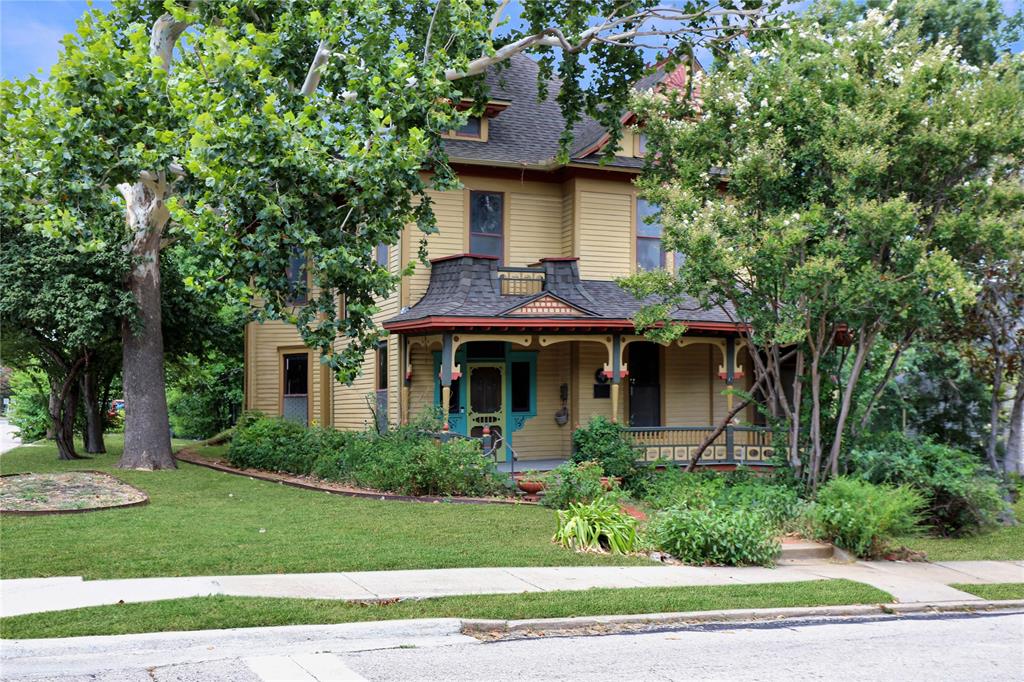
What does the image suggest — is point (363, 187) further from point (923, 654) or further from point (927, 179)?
point (923, 654)

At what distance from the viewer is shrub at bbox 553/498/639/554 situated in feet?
41.9

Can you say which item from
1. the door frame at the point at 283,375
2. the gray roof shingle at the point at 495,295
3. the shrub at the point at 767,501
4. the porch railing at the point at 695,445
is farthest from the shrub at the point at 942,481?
the door frame at the point at 283,375

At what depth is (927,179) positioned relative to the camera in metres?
15.4

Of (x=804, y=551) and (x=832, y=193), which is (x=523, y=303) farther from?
(x=804, y=551)

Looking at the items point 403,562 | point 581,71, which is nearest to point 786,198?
point 581,71

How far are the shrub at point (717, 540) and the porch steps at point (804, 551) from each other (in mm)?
530

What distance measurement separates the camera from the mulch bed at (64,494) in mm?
14383

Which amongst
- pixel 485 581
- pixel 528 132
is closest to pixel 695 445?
pixel 528 132

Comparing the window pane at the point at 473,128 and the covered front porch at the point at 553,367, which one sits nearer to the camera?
the covered front porch at the point at 553,367

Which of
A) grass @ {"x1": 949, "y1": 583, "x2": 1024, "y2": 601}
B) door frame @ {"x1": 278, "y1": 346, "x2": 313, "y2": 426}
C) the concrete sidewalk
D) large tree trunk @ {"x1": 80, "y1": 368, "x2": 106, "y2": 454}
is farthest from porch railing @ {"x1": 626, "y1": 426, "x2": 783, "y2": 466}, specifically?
large tree trunk @ {"x1": 80, "y1": 368, "x2": 106, "y2": 454}

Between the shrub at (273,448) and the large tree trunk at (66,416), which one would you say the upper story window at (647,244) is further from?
the large tree trunk at (66,416)

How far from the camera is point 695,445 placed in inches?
795

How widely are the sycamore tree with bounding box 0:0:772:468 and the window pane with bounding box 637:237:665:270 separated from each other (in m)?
5.33

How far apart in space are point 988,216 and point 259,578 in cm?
1148
